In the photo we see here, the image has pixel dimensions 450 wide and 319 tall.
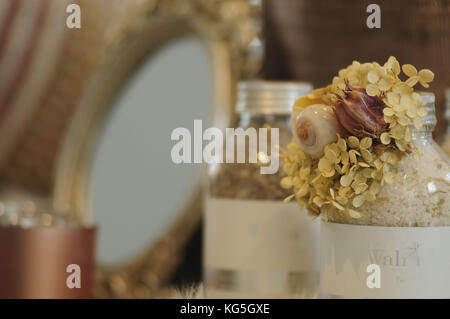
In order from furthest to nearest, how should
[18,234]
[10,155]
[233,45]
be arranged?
[10,155]
[233,45]
[18,234]

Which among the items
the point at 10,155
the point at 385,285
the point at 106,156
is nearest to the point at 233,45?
the point at 106,156

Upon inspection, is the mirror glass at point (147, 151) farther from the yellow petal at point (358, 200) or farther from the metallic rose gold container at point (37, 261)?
the yellow petal at point (358, 200)

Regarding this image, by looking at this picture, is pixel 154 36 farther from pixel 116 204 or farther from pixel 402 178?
pixel 402 178

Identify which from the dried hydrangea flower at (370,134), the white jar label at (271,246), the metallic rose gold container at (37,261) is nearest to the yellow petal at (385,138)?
the dried hydrangea flower at (370,134)

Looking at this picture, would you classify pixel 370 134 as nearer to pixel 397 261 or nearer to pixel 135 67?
pixel 397 261

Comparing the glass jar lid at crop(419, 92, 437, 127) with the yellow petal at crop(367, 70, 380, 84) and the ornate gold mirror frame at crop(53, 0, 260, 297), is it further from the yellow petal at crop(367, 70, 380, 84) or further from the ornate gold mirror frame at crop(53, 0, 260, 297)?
the ornate gold mirror frame at crop(53, 0, 260, 297)

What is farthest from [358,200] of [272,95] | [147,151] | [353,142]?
[147,151]

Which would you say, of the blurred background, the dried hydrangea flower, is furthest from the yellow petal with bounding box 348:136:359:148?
the blurred background
